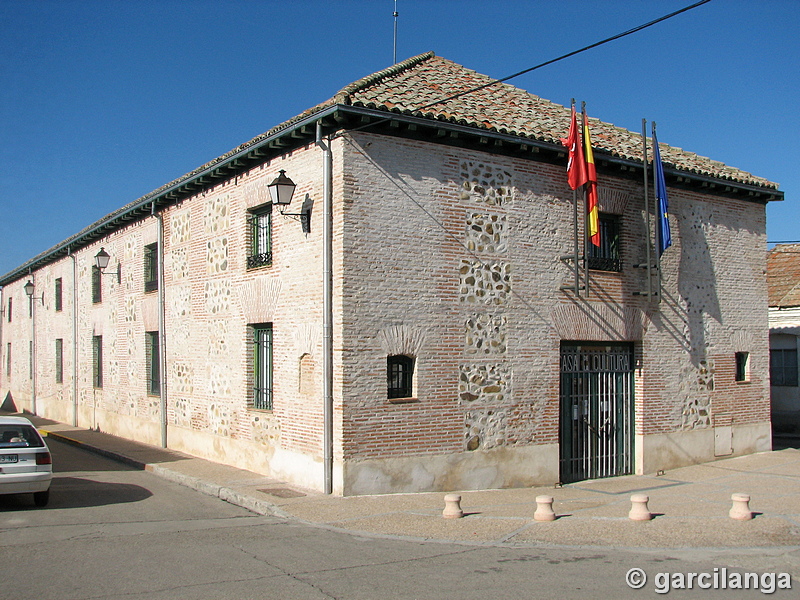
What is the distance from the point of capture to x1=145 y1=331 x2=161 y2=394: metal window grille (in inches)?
704

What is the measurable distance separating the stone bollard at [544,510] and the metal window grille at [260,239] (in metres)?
6.30

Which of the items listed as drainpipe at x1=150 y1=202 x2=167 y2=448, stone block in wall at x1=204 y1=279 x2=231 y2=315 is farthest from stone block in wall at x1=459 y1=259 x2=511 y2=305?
drainpipe at x1=150 y1=202 x2=167 y2=448

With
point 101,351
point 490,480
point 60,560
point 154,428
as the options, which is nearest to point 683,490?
point 490,480

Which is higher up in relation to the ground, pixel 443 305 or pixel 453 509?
pixel 443 305

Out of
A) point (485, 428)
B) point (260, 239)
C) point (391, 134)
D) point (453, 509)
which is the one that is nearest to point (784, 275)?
point (485, 428)

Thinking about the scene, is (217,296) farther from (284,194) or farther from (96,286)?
(96,286)

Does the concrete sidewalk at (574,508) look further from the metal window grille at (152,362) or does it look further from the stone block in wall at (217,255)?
the stone block in wall at (217,255)

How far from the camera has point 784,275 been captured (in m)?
22.8

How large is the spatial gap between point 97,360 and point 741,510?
1834 centimetres

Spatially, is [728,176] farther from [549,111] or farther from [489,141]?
[489,141]

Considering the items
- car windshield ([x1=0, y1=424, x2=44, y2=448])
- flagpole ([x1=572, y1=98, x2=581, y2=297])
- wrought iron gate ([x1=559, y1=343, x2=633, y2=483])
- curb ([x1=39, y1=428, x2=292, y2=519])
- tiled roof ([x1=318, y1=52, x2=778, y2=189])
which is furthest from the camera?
wrought iron gate ([x1=559, y1=343, x2=633, y2=483])

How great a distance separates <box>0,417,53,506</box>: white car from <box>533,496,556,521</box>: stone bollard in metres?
6.50

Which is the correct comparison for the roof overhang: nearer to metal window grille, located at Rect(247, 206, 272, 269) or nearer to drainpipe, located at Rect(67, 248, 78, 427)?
metal window grille, located at Rect(247, 206, 272, 269)

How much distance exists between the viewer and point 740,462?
1517 cm
